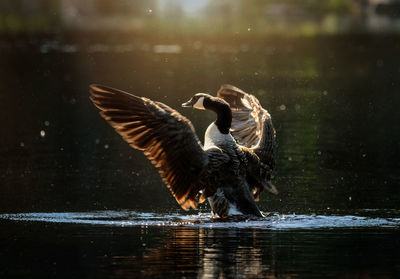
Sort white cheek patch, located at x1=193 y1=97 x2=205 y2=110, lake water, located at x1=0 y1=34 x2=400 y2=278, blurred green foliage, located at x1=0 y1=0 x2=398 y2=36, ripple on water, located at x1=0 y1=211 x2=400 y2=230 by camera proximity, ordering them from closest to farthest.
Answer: lake water, located at x1=0 y1=34 x2=400 y2=278 < ripple on water, located at x1=0 y1=211 x2=400 y2=230 < white cheek patch, located at x1=193 y1=97 x2=205 y2=110 < blurred green foliage, located at x1=0 y1=0 x2=398 y2=36

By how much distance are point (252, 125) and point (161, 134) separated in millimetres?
3068

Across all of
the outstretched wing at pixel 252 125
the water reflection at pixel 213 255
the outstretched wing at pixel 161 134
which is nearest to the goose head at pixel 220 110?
the outstretched wing at pixel 161 134

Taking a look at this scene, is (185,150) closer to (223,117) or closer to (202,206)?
(223,117)

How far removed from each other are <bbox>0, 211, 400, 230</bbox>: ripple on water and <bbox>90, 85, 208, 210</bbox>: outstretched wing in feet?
1.47

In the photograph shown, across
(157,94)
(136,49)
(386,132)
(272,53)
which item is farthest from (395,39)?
(386,132)

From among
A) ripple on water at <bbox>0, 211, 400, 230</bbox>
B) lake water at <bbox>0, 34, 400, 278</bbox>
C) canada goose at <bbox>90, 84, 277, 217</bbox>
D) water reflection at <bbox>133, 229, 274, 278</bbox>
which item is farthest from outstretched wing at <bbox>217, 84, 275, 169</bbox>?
water reflection at <bbox>133, 229, 274, 278</bbox>

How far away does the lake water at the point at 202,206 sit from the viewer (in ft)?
33.8

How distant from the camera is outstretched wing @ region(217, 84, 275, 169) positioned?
14227 mm

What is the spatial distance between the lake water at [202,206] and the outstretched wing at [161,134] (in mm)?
628

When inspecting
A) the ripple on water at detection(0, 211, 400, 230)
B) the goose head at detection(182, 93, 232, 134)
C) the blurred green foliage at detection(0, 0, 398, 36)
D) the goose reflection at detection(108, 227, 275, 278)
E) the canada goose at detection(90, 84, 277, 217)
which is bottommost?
the goose reflection at detection(108, 227, 275, 278)

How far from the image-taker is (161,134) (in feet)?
41.8

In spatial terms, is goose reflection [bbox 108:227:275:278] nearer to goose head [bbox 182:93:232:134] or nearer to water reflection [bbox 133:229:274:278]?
water reflection [bbox 133:229:274:278]

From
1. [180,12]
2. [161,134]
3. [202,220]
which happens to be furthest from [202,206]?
[180,12]

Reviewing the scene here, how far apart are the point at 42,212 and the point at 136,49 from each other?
40.4m
